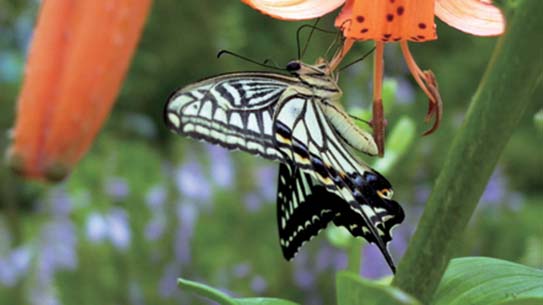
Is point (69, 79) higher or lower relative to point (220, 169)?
higher

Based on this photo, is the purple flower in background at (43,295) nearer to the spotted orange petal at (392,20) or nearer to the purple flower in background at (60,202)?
the purple flower in background at (60,202)

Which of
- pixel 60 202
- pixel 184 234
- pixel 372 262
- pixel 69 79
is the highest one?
pixel 69 79

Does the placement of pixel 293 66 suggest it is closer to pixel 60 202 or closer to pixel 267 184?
pixel 267 184

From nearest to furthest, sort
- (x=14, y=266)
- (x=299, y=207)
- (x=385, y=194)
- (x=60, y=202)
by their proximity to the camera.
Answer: (x=385, y=194) < (x=299, y=207) < (x=14, y=266) < (x=60, y=202)

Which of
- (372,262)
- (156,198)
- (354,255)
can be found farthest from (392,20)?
(156,198)

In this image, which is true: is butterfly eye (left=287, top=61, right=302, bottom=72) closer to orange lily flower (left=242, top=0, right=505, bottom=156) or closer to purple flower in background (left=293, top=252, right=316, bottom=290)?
orange lily flower (left=242, top=0, right=505, bottom=156)

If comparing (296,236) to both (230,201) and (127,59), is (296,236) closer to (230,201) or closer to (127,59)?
(127,59)

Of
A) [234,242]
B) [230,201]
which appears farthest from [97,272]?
[230,201]
